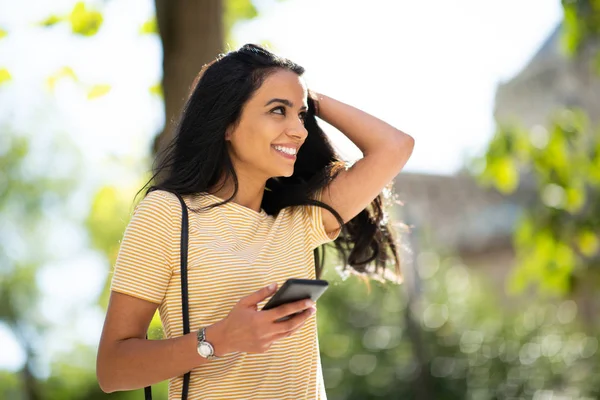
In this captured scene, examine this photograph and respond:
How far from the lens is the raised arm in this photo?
132 inches

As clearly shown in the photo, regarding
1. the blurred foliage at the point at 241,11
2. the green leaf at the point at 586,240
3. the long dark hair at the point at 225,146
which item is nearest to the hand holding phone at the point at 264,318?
the long dark hair at the point at 225,146

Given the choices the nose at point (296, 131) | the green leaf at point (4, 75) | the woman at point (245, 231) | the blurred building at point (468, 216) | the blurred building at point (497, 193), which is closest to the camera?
the woman at point (245, 231)

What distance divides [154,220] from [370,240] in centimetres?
102

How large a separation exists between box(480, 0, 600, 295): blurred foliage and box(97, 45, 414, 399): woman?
374 centimetres

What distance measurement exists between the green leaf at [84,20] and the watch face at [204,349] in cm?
334

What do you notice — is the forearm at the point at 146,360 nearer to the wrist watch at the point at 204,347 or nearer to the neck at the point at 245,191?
the wrist watch at the point at 204,347

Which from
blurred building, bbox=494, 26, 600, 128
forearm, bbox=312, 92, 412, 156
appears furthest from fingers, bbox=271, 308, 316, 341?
blurred building, bbox=494, 26, 600, 128

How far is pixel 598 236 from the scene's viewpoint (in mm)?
7629

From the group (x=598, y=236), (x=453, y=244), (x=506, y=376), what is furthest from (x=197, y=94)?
Result: (x=453, y=244)

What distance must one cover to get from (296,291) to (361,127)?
1.10m

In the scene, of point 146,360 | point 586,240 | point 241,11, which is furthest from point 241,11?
point 146,360

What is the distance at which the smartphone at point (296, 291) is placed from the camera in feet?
8.13

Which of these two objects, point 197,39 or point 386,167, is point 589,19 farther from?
point 386,167

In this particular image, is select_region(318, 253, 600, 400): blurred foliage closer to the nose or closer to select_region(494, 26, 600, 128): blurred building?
the nose
